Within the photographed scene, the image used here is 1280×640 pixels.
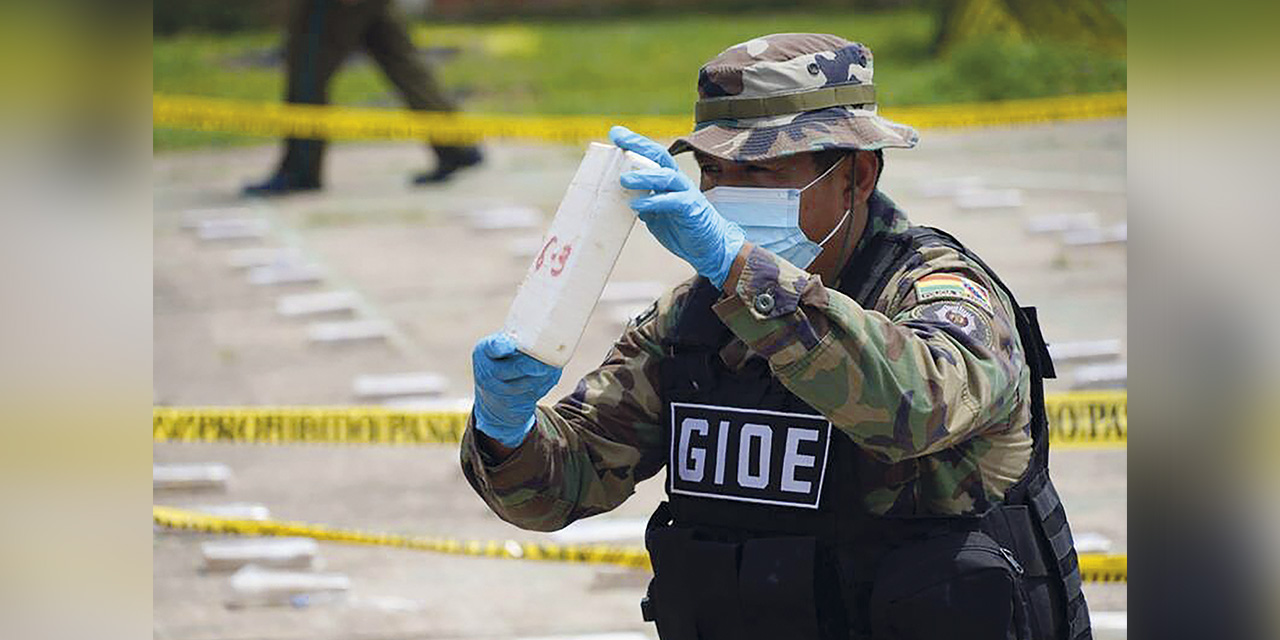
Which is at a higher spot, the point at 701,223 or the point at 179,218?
the point at 701,223

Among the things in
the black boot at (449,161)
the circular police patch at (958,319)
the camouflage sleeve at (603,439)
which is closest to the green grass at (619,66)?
the black boot at (449,161)

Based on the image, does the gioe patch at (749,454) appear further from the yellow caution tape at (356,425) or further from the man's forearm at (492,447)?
the yellow caution tape at (356,425)

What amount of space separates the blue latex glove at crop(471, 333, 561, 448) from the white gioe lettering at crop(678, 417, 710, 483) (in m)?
0.26

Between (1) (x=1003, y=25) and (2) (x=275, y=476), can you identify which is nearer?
(2) (x=275, y=476)

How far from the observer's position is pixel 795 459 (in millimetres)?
3258

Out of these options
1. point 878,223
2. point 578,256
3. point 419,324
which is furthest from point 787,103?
point 419,324

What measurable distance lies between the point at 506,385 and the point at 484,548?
2.97m

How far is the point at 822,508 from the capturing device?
10.7 feet

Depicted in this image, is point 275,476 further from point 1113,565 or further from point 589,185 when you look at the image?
point 589,185

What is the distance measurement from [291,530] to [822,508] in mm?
3029

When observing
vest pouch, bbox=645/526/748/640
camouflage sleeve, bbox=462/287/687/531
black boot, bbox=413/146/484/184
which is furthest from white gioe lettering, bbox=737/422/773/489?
black boot, bbox=413/146/484/184

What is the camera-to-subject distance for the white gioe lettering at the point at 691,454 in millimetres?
3350
